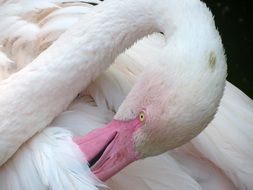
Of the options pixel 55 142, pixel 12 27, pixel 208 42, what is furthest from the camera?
pixel 12 27

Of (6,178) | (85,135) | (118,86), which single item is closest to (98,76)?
(118,86)

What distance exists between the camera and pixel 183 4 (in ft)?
8.38

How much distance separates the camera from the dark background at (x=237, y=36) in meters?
4.68

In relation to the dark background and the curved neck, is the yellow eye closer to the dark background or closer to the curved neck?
the curved neck

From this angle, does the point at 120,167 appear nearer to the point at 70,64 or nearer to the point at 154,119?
the point at 154,119

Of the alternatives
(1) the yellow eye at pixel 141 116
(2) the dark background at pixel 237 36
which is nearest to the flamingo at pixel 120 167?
(1) the yellow eye at pixel 141 116

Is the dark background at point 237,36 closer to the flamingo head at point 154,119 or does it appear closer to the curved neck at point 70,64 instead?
the curved neck at point 70,64

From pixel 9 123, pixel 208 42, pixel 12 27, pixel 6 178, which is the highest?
pixel 208 42

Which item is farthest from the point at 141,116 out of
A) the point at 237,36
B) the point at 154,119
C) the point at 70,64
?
the point at 237,36

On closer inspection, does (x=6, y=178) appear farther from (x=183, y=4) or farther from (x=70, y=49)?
(x=183, y=4)

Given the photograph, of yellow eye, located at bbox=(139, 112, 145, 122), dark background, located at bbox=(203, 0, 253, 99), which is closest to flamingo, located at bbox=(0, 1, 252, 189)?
yellow eye, located at bbox=(139, 112, 145, 122)

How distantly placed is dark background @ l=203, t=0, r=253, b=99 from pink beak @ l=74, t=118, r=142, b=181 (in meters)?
2.20

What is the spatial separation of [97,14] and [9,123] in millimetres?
489

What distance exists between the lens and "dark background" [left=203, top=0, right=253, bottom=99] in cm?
468
